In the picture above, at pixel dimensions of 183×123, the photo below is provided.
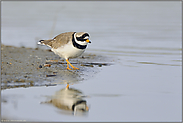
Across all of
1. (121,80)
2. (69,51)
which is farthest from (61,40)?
(121,80)

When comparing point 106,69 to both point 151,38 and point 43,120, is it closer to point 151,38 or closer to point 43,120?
point 43,120

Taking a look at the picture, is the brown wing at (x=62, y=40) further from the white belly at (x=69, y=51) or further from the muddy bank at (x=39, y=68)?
the muddy bank at (x=39, y=68)

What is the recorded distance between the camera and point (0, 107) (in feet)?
17.4

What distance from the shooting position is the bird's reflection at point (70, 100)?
5.42 meters

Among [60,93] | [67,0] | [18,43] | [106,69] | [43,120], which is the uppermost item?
[67,0]

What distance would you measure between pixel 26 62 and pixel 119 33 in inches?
308

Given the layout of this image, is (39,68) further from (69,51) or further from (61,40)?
(61,40)

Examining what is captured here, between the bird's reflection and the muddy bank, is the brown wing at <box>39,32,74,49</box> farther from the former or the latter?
the bird's reflection

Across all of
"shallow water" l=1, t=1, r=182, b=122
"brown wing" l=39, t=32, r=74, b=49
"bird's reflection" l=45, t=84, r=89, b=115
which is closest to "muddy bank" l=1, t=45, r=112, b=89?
"shallow water" l=1, t=1, r=182, b=122

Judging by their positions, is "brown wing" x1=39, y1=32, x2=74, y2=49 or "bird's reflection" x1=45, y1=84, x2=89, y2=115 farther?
"brown wing" x1=39, y1=32, x2=74, y2=49

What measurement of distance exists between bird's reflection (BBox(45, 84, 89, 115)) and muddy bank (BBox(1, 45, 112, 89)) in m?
0.71

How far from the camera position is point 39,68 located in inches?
321

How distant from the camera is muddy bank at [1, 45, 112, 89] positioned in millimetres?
6980

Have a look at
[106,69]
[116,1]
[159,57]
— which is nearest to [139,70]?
[106,69]
